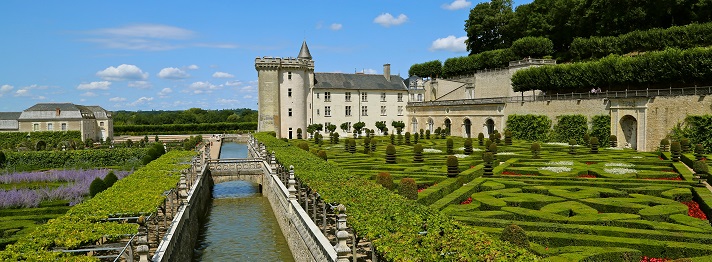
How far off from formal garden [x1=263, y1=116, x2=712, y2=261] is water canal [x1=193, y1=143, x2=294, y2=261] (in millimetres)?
4003

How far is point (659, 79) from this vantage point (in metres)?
37.2

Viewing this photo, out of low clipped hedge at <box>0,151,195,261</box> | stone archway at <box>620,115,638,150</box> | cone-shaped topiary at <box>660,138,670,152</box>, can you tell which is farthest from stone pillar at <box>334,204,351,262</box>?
stone archway at <box>620,115,638,150</box>

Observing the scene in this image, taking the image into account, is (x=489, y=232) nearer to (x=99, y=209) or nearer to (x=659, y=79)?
(x=99, y=209)

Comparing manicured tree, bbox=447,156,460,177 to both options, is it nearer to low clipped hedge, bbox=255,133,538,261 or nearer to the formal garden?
the formal garden

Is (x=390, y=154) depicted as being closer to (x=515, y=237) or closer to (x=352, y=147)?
(x=352, y=147)

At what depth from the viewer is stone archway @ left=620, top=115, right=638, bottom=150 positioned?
3741 cm

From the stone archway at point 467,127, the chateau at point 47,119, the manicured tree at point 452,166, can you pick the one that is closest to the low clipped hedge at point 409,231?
the manicured tree at point 452,166

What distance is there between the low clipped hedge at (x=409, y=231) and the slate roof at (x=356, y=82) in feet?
155

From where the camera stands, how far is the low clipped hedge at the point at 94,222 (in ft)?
29.0

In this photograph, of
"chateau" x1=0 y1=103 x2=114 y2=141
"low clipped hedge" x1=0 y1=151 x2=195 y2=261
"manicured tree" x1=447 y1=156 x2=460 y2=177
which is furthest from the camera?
"chateau" x1=0 y1=103 x2=114 y2=141

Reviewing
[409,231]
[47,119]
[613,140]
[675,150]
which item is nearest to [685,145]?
[675,150]

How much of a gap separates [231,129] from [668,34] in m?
57.7

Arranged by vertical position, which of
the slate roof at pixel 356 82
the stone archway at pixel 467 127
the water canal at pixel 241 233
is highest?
the slate roof at pixel 356 82

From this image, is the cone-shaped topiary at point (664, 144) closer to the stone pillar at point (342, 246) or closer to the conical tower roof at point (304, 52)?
the stone pillar at point (342, 246)
